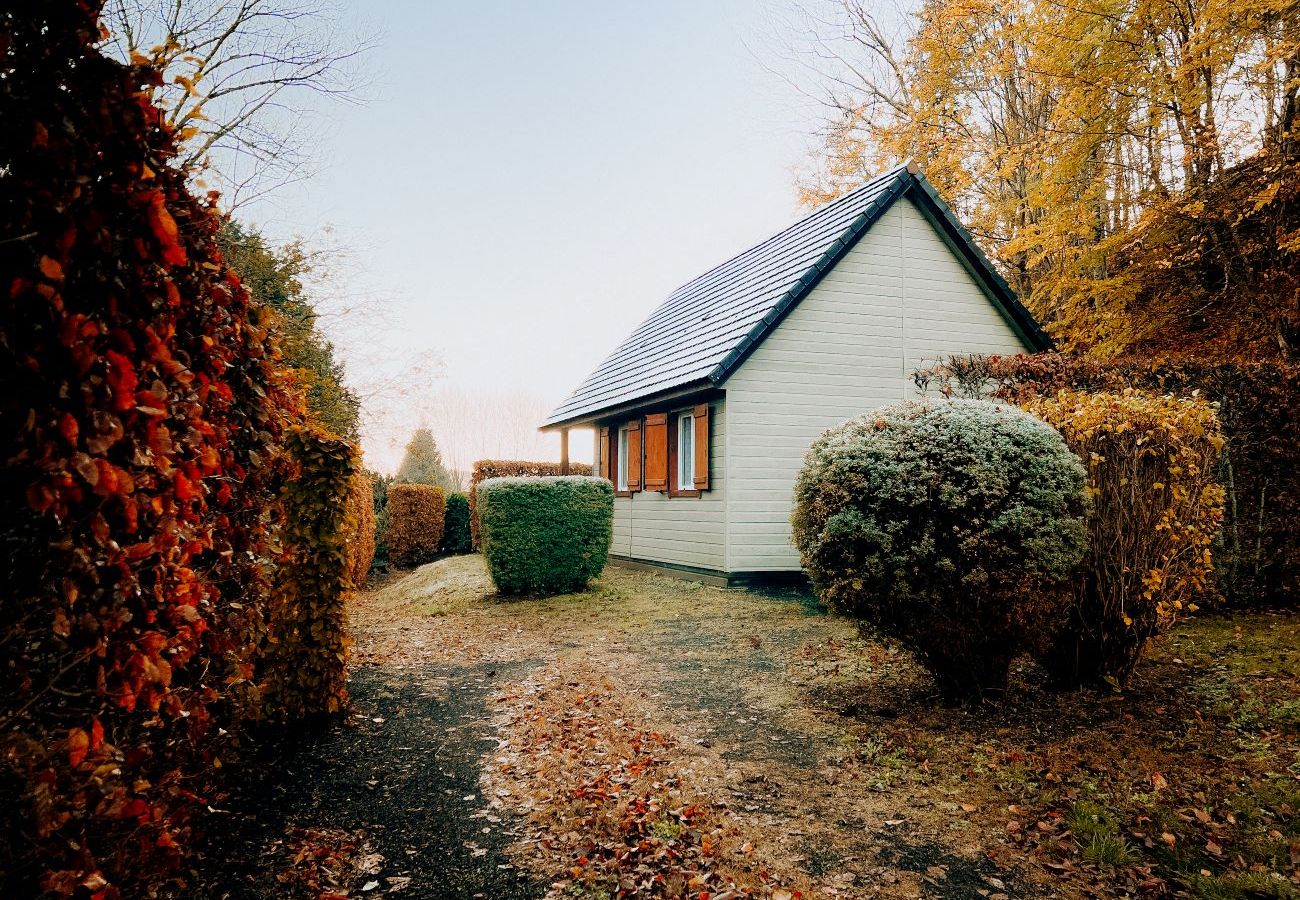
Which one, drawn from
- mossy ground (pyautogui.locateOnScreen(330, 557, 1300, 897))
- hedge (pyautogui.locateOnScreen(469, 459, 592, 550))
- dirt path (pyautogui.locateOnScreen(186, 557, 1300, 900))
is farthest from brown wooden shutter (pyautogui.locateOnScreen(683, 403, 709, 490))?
hedge (pyautogui.locateOnScreen(469, 459, 592, 550))

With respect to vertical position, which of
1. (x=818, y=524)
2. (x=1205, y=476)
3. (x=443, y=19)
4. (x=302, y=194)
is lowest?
(x=818, y=524)

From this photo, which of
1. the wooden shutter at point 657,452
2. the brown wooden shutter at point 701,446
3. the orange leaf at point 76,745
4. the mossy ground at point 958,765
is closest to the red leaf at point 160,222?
the orange leaf at point 76,745

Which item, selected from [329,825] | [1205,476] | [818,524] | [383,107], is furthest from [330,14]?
[1205,476]

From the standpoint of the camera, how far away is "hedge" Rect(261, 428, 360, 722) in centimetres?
501

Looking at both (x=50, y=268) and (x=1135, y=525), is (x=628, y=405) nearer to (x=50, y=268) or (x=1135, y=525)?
(x=1135, y=525)

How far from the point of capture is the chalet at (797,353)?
1131 centimetres

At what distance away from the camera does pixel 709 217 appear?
22.5 metres

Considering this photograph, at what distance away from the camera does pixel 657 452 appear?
1346cm

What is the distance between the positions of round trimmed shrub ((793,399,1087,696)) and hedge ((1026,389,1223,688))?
11.7 inches

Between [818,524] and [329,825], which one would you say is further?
[818,524]

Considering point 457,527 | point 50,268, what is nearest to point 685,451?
point 457,527

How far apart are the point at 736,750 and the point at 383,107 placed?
10750 mm

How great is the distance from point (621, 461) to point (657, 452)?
8.96 feet

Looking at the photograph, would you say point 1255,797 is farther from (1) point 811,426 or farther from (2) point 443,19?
(2) point 443,19
